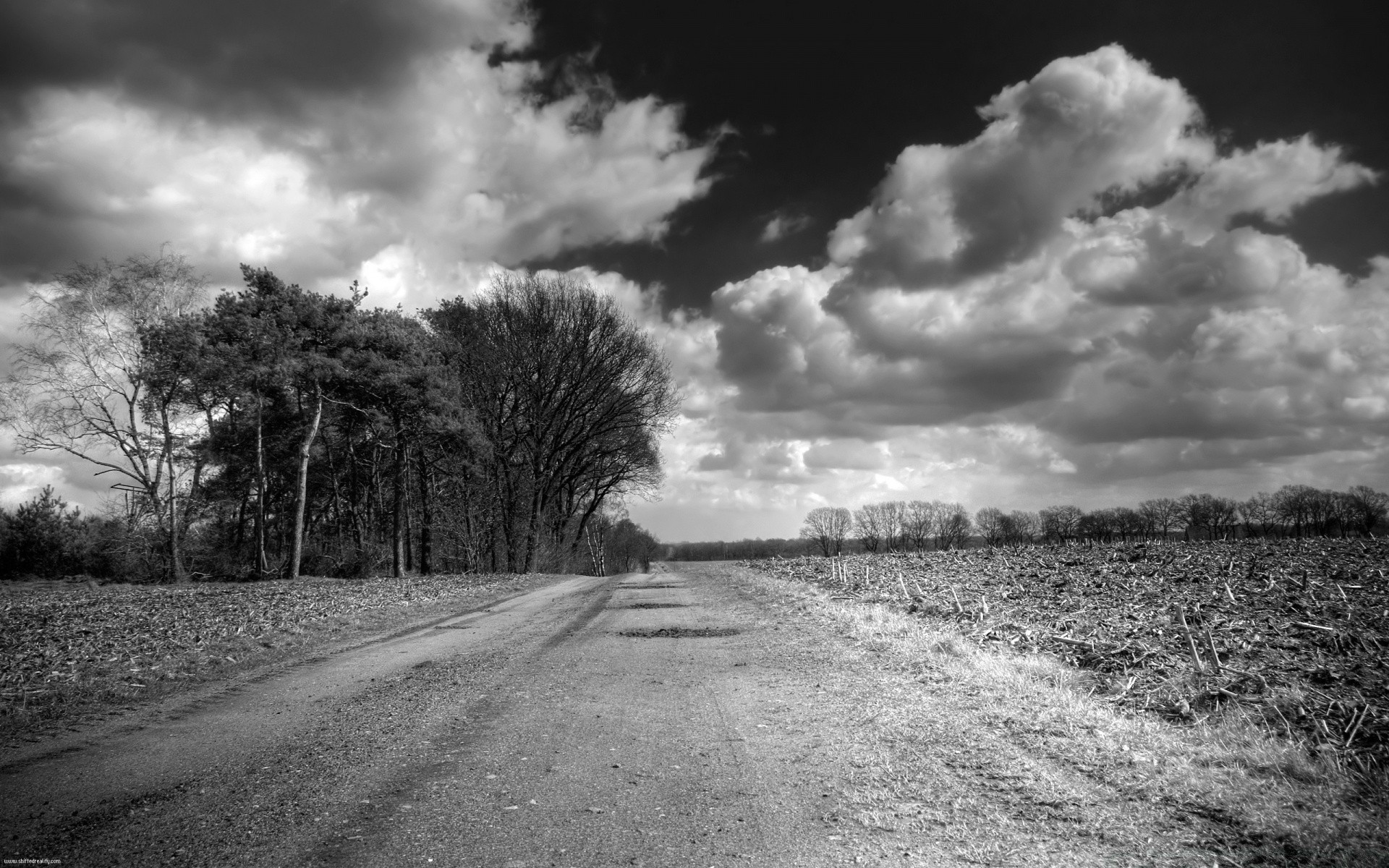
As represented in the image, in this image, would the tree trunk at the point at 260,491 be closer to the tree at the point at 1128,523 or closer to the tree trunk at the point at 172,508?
the tree trunk at the point at 172,508

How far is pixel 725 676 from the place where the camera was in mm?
7832

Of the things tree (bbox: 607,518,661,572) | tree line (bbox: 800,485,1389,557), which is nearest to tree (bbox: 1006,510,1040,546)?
tree line (bbox: 800,485,1389,557)

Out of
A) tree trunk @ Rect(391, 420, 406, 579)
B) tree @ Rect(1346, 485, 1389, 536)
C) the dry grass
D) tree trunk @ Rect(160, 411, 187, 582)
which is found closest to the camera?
the dry grass

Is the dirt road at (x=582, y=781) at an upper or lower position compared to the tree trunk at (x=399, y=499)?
lower

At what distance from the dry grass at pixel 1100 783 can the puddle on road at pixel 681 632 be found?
4.68 m

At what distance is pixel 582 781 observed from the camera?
446 cm

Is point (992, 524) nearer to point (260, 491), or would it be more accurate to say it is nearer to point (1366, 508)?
point (1366, 508)

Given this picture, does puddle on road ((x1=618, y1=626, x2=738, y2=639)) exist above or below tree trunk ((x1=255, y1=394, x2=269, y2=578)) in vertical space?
below

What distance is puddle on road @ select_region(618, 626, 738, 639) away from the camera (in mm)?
11070

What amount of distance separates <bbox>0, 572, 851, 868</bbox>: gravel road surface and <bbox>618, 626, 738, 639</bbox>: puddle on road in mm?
2692

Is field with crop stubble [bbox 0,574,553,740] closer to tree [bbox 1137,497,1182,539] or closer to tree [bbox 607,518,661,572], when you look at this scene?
tree [bbox 607,518,661,572]

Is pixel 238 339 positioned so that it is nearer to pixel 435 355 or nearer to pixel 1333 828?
pixel 435 355

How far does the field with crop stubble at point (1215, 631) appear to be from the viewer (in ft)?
18.9

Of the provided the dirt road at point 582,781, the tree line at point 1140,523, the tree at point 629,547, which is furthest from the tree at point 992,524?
the dirt road at point 582,781
